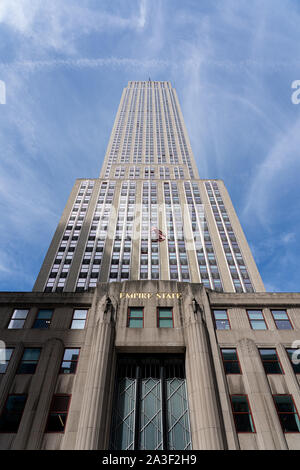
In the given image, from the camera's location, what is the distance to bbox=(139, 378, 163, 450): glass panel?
18.9 meters

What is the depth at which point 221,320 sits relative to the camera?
24578mm

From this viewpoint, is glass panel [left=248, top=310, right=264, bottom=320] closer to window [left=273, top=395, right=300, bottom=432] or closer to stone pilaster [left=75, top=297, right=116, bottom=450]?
window [left=273, top=395, right=300, bottom=432]

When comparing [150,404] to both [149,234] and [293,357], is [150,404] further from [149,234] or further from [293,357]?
[149,234]

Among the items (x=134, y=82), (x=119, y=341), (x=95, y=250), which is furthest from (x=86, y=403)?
(x=134, y=82)

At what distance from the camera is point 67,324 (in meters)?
23.8

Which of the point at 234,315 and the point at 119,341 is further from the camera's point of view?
the point at 234,315

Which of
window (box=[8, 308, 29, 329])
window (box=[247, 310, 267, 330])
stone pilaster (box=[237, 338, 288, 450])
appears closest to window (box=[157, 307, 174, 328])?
stone pilaster (box=[237, 338, 288, 450])

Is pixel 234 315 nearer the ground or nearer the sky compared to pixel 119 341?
nearer the sky

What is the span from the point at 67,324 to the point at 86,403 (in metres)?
7.22

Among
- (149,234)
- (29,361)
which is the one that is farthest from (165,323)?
(149,234)

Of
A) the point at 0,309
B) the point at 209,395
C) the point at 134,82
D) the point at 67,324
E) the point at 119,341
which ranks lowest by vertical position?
the point at 209,395

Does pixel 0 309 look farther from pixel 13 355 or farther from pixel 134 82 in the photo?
pixel 134 82

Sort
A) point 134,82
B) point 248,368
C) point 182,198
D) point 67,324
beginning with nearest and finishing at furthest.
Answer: point 248,368 → point 67,324 → point 182,198 → point 134,82

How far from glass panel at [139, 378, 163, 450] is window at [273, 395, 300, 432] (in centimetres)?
831
